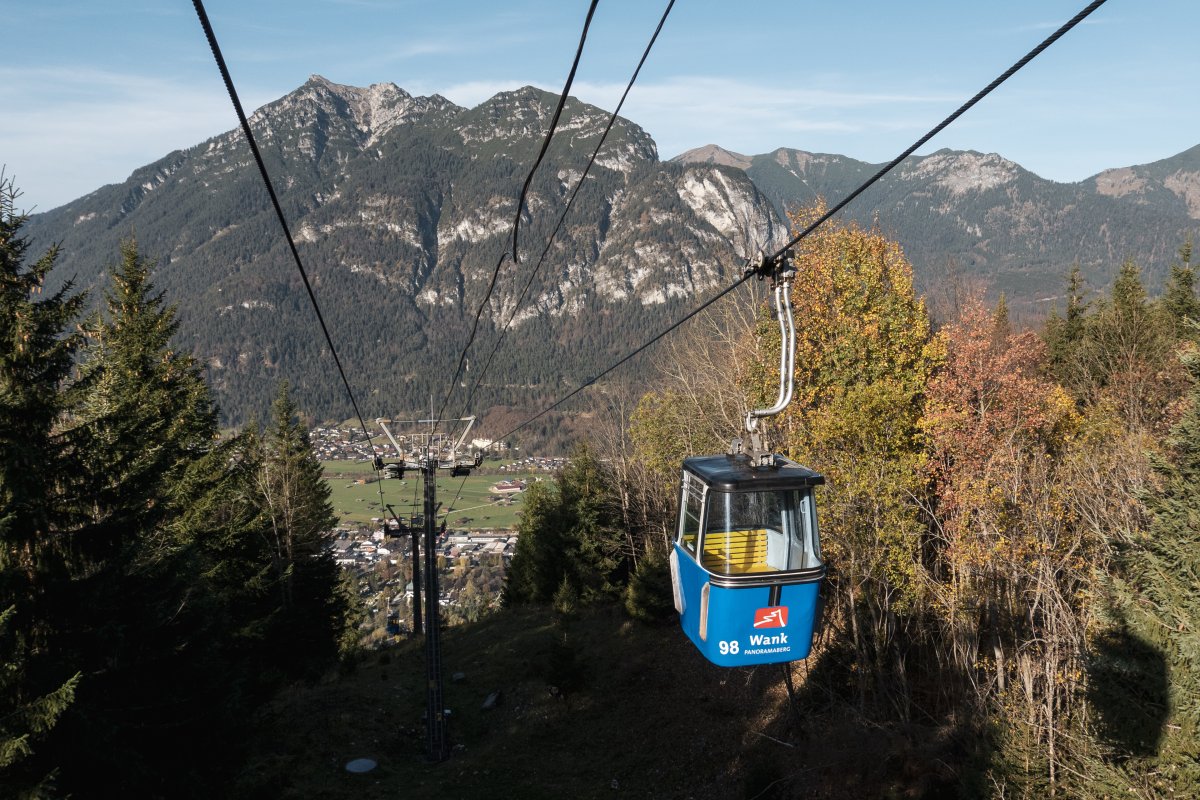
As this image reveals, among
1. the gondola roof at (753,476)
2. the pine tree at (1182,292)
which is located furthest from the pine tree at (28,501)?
the pine tree at (1182,292)

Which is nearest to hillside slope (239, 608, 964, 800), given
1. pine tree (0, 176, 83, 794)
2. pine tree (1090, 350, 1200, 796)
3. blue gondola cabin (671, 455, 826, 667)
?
pine tree (1090, 350, 1200, 796)

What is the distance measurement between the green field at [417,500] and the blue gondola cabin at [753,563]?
338 feet

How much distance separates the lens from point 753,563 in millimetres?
10797

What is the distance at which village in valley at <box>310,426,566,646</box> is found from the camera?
85.8m

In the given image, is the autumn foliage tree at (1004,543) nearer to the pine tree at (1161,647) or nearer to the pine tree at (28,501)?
the pine tree at (1161,647)

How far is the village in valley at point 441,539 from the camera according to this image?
85.8m

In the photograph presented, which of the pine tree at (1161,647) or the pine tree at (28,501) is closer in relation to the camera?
the pine tree at (1161,647)

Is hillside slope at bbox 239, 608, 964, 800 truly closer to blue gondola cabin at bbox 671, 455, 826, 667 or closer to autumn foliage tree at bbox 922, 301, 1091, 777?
autumn foliage tree at bbox 922, 301, 1091, 777

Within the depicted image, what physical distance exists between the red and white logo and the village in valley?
41553 millimetres

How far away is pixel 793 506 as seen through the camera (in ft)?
34.6

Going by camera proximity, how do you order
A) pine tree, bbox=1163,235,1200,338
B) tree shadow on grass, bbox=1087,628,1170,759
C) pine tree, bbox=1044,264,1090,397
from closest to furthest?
tree shadow on grass, bbox=1087,628,1170,759 → pine tree, bbox=1163,235,1200,338 → pine tree, bbox=1044,264,1090,397

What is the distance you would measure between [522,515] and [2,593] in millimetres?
40478

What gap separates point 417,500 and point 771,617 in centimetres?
10577

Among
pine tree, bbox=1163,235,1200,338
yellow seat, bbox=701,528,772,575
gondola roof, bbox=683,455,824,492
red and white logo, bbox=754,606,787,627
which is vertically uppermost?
pine tree, bbox=1163,235,1200,338
